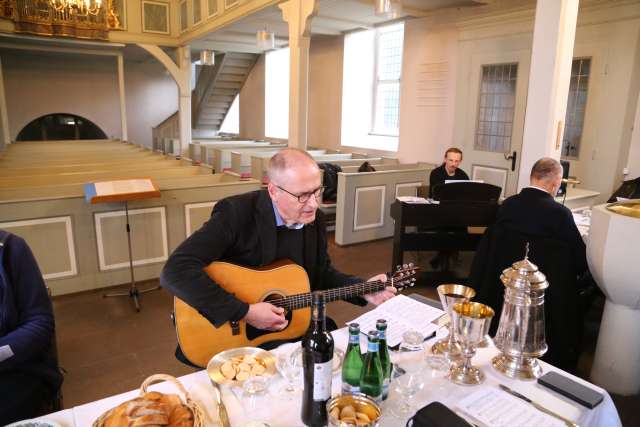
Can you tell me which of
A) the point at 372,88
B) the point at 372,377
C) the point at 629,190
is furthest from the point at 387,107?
the point at 372,377

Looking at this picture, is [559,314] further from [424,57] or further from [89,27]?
[89,27]

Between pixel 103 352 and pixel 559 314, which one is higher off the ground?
pixel 559 314

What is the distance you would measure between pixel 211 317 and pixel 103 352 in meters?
1.89

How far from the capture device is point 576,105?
571 centimetres

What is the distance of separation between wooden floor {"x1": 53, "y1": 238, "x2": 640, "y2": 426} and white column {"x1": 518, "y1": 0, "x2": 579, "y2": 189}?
1.59m

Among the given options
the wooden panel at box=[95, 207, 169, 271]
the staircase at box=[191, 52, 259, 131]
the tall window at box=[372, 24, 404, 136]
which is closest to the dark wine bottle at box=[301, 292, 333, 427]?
the wooden panel at box=[95, 207, 169, 271]

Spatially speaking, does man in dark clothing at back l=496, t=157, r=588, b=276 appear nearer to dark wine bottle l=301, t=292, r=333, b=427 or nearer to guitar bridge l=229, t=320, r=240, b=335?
guitar bridge l=229, t=320, r=240, b=335

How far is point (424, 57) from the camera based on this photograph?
25.3ft

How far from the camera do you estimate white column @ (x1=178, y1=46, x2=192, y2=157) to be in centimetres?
1056

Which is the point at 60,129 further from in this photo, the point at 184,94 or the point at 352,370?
the point at 352,370

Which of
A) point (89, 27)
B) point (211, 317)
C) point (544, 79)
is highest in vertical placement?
point (89, 27)

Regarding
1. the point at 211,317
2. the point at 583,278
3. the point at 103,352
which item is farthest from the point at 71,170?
the point at 583,278

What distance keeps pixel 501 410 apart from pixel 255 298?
3.69 feet

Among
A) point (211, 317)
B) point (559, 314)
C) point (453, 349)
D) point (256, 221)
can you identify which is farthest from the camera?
point (559, 314)
